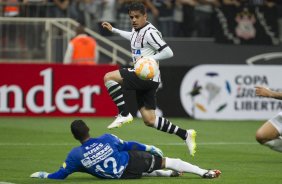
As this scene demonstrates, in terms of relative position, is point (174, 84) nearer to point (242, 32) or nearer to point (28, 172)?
point (242, 32)

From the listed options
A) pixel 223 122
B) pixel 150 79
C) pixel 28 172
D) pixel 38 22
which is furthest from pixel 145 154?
pixel 38 22

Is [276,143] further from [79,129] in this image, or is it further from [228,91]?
[228,91]

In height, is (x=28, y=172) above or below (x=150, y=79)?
below

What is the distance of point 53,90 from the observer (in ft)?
78.7

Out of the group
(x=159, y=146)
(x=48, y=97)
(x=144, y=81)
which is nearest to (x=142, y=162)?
(x=144, y=81)

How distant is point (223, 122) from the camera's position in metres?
23.8

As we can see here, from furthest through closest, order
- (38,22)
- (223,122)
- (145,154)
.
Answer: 1. (38,22)
2. (223,122)
3. (145,154)

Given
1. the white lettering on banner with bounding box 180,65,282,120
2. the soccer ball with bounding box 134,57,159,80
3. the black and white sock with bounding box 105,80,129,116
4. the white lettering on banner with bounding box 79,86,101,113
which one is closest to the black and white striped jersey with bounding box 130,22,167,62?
the soccer ball with bounding box 134,57,159,80

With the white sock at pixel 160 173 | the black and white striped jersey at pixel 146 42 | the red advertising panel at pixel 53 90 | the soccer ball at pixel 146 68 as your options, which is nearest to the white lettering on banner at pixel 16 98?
the red advertising panel at pixel 53 90

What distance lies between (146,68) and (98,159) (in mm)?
3204

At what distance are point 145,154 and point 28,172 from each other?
6.43 feet

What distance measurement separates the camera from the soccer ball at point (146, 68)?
14.6 m

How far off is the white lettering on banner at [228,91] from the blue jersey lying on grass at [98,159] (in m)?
12.3

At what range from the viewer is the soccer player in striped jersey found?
48.5ft
